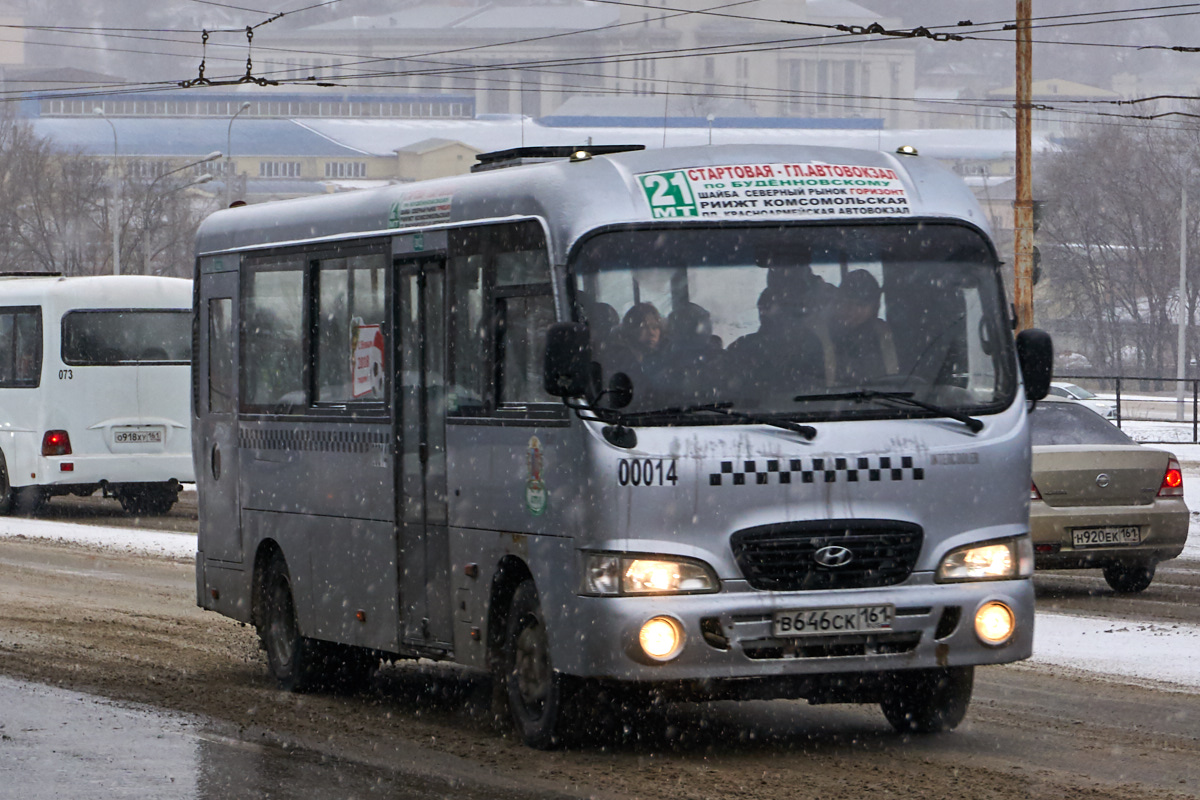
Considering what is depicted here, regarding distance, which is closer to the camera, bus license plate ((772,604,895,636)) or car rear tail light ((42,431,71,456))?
bus license plate ((772,604,895,636))

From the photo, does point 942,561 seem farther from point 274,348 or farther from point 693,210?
point 274,348

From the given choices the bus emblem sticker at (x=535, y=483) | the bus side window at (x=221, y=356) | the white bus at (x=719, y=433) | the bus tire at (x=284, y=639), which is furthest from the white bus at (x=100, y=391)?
the bus emblem sticker at (x=535, y=483)

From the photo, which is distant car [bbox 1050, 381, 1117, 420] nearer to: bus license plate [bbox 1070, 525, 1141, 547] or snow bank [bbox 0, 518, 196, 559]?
snow bank [bbox 0, 518, 196, 559]

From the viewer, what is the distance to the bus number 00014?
776 centimetres

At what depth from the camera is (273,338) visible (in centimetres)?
1079

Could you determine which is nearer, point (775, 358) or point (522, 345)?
point (775, 358)

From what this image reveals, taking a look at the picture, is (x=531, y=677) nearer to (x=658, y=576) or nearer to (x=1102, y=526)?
(x=658, y=576)

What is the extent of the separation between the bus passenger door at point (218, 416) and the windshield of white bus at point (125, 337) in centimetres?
1290

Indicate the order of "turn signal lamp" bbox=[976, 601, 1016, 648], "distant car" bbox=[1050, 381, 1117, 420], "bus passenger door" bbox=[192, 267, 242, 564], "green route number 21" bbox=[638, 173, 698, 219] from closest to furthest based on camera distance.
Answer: "turn signal lamp" bbox=[976, 601, 1016, 648] → "green route number 21" bbox=[638, 173, 698, 219] → "bus passenger door" bbox=[192, 267, 242, 564] → "distant car" bbox=[1050, 381, 1117, 420]

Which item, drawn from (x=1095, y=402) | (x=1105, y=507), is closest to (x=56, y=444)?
(x=1105, y=507)

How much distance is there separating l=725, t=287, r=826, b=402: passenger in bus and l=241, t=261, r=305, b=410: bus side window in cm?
308

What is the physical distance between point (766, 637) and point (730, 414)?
818 millimetres

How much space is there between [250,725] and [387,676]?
2113 mm

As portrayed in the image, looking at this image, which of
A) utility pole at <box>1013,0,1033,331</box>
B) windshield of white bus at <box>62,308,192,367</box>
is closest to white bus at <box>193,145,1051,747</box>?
windshield of white bus at <box>62,308,192,367</box>
